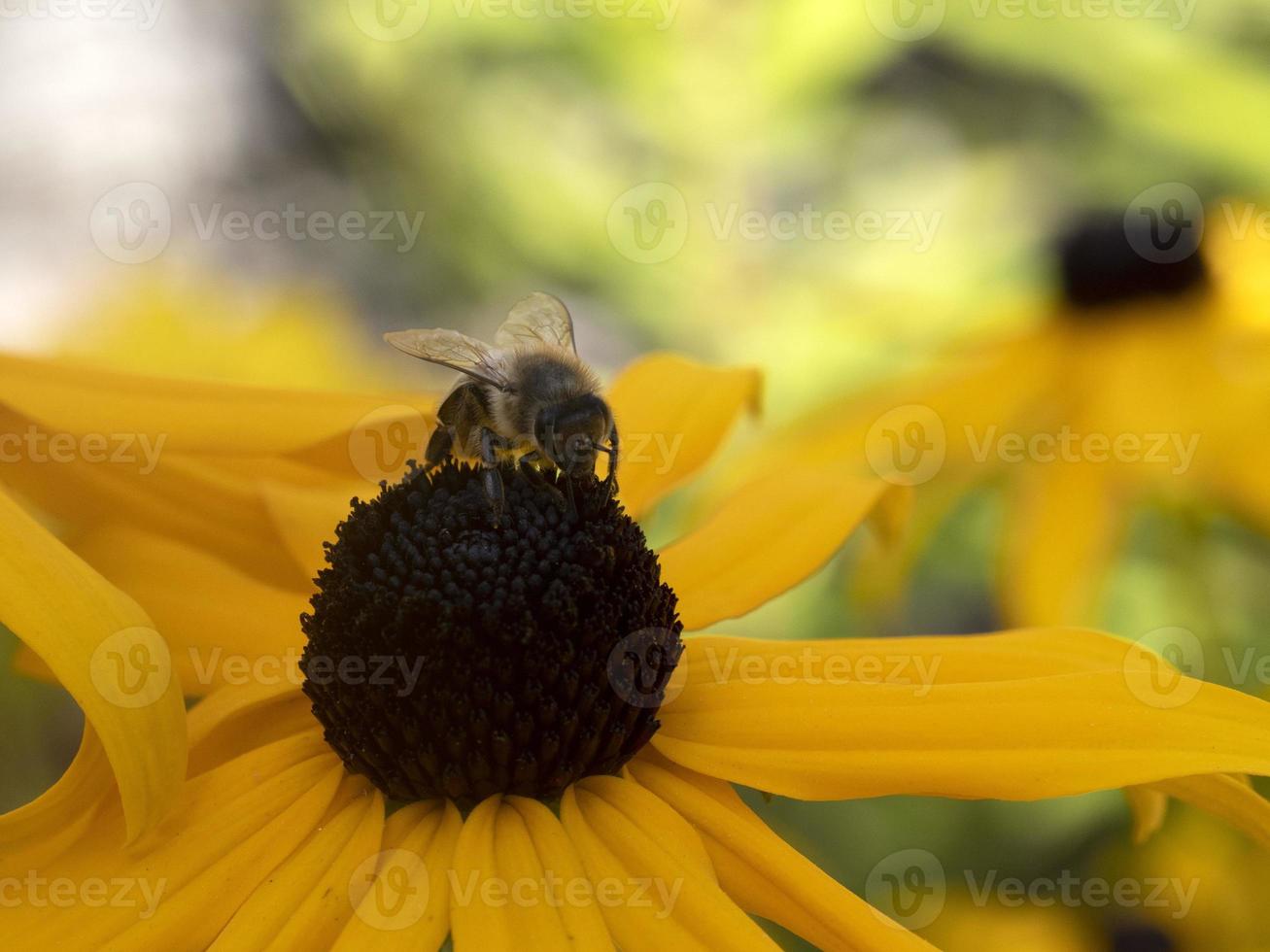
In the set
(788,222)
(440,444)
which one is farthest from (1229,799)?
(788,222)

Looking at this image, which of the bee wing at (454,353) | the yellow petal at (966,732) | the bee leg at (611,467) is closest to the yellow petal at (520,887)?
the yellow petal at (966,732)

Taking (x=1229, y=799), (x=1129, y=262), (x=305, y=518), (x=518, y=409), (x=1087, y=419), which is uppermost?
(x=1129, y=262)

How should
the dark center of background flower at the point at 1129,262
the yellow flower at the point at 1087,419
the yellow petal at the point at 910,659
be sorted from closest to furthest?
the yellow petal at the point at 910,659
the yellow flower at the point at 1087,419
the dark center of background flower at the point at 1129,262

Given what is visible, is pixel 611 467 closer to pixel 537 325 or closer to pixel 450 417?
pixel 450 417

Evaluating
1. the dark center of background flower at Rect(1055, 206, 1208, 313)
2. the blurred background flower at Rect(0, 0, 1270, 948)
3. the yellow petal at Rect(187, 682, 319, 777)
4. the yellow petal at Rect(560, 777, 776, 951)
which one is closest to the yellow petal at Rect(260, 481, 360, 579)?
the yellow petal at Rect(187, 682, 319, 777)

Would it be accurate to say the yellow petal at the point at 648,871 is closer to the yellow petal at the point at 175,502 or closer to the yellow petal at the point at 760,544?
the yellow petal at the point at 760,544
